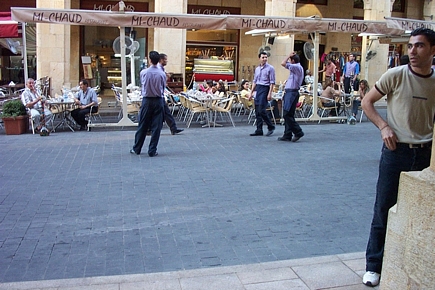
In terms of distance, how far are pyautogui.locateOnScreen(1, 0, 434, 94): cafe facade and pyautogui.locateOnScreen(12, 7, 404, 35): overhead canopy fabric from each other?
10.7ft

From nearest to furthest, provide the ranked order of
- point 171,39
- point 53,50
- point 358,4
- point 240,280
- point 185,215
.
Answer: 1. point 240,280
2. point 185,215
3. point 53,50
4. point 171,39
5. point 358,4

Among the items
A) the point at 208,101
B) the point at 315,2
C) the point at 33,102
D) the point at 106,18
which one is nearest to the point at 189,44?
the point at 315,2

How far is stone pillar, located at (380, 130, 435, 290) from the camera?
2775 millimetres

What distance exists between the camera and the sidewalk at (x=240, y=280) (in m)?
3.73

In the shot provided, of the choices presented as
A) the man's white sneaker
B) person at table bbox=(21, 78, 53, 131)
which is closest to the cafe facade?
person at table bbox=(21, 78, 53, 131)

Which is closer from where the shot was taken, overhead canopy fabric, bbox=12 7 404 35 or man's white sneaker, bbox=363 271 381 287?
man's white sneaker, bbox=363 271 381 287

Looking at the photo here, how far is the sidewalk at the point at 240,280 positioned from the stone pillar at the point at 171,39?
13.9m

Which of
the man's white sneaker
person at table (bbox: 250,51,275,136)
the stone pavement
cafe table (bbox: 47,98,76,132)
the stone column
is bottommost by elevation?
the stone pavement

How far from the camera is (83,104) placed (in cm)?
1234

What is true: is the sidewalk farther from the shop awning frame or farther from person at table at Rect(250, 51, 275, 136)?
the shop awning frame

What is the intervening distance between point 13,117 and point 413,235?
10.3m

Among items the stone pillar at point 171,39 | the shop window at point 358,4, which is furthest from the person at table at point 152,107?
the shop window at point 358,4

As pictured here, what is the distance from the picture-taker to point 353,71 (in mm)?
19922

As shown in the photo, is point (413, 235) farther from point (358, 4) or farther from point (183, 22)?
point (358, 4)
